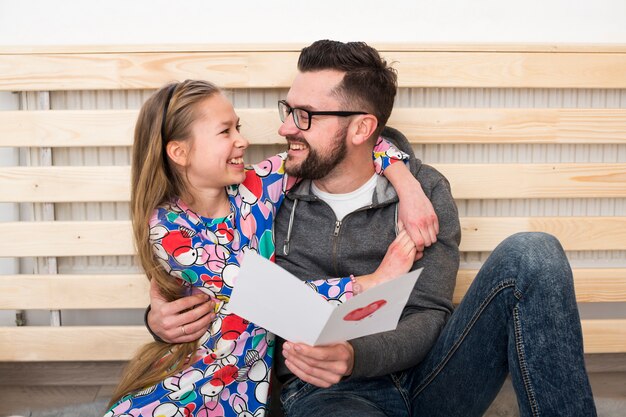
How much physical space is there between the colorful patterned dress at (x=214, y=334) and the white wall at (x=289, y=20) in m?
0.52

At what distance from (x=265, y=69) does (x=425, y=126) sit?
0.42m

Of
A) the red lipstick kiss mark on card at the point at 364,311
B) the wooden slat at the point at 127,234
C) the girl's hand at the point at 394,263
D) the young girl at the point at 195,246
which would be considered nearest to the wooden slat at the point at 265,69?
the young girl at the point at 195,246

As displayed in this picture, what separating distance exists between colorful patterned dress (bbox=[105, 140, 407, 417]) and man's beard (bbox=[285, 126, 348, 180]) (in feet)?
0.45

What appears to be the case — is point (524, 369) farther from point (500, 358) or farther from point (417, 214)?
point (417, 214)

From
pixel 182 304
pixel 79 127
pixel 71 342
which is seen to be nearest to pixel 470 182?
pixel 182 304

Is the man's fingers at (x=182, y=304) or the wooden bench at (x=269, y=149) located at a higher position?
the wooden bench at (x=269, y=149)

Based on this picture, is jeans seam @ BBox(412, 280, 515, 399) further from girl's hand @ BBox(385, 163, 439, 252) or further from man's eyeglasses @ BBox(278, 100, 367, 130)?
man's eyeglasses @ BBox(278, 100, 367, 130)

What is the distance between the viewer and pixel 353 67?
4.97ft

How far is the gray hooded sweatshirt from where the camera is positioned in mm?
1422

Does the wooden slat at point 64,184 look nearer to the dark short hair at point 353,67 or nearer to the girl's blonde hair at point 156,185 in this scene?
the girl's blonde hair at point 156,185

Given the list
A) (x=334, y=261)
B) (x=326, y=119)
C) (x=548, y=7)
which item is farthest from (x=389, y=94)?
(x=548, y=7)

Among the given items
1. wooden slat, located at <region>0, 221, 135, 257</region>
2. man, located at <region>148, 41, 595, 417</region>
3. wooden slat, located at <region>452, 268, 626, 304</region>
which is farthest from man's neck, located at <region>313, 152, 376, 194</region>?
wooden slat, located at <region>0, 221, 135, 257</region>

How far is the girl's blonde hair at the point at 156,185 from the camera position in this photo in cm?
140

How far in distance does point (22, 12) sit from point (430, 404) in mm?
1341
